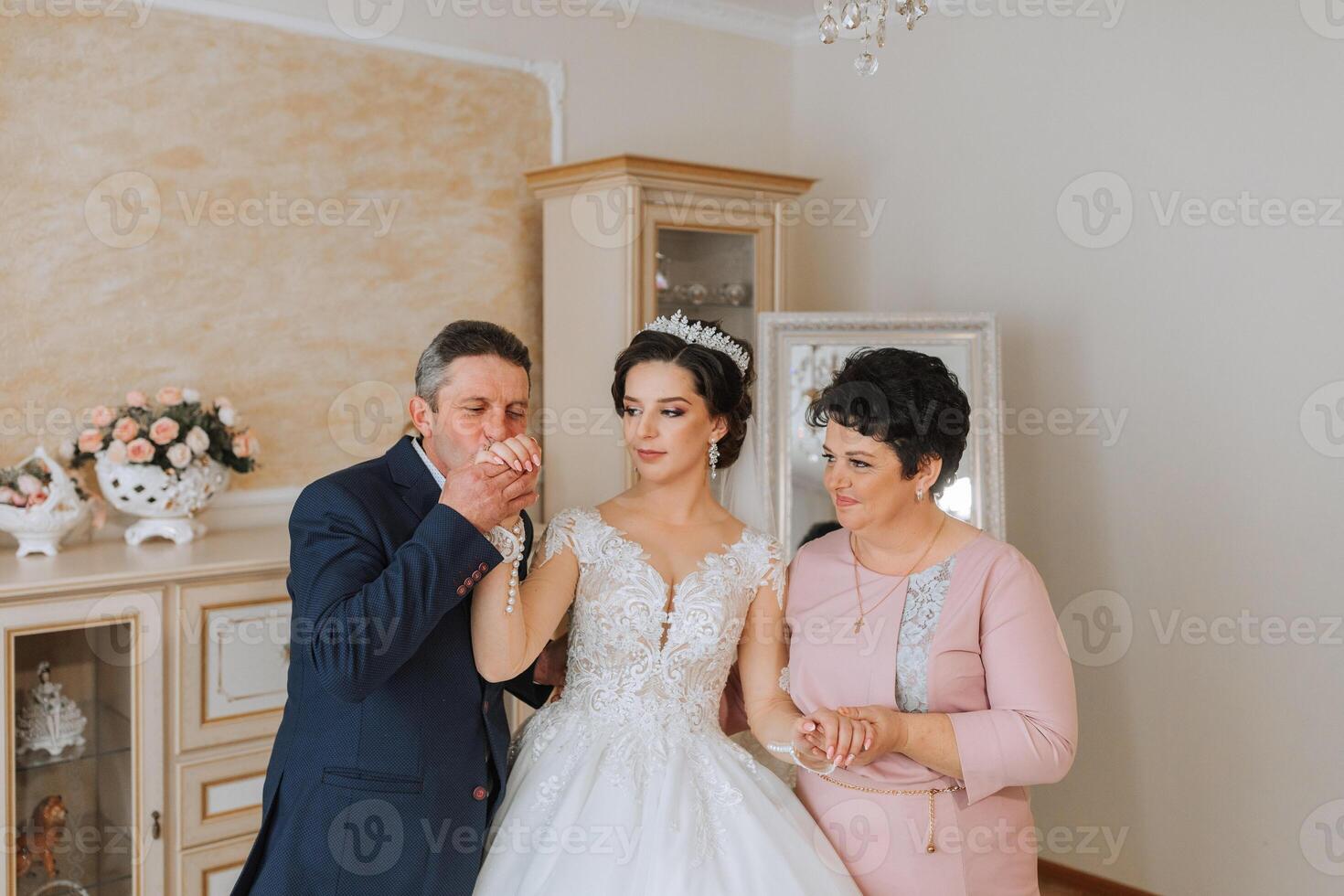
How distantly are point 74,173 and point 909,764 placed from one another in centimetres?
256

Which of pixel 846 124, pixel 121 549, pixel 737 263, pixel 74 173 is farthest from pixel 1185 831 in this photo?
pixel 74 173

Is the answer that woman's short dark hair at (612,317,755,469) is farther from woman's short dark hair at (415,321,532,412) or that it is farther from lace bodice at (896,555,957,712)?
lace bodice at (896,555,957,712)

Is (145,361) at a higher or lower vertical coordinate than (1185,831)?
higher

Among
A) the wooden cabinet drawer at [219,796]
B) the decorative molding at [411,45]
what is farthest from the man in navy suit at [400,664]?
the decorative molding at [411,45]

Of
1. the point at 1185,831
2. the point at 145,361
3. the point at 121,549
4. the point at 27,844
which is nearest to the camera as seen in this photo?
the point at 27,844

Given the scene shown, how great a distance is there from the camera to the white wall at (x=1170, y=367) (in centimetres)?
327

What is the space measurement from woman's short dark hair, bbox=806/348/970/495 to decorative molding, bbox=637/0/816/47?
2.68 meters

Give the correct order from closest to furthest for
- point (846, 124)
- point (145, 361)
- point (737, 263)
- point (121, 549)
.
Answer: point (121, 549), point (145, 361), point (737, 263), point (846, 124)

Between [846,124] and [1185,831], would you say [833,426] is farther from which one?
[846,124]

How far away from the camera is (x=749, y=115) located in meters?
4.66

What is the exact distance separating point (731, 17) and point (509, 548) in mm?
3164

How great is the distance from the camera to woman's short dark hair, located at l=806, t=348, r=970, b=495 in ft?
6.75

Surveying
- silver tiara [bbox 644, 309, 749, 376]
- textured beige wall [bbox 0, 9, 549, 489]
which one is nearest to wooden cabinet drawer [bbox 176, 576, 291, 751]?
textured beige wall [bbox 0, 9, 549, 489]

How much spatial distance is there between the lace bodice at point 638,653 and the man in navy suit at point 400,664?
0.17m
